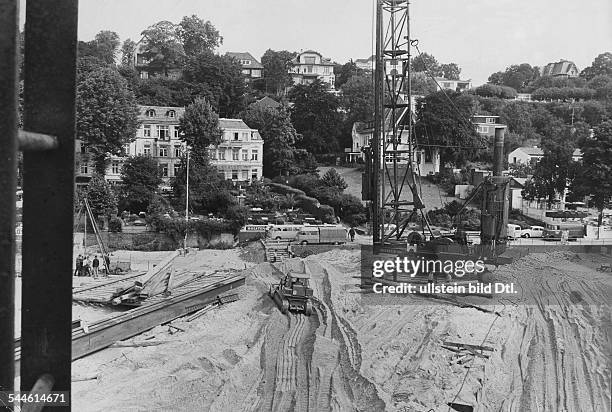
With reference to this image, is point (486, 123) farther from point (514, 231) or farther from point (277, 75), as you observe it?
point (514, 231)

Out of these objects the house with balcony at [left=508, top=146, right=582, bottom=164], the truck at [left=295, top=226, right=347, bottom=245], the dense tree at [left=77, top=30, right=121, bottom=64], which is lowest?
the truck at [left=295, top=226, right=347, bottom=245]

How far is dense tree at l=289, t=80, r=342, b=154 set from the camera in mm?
33594

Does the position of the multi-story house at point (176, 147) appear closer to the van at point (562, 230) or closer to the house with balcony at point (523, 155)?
the van at point (562, 230)

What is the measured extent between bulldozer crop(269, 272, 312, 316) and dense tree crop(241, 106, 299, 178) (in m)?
17.7

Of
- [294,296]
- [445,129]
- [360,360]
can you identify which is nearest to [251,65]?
[445,129]

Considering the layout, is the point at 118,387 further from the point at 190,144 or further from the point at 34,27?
the point at 190,144

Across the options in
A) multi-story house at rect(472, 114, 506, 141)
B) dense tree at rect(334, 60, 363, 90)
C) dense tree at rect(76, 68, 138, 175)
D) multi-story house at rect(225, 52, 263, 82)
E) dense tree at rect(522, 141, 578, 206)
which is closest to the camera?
dense tree at rect(76, 68, 138, 175)

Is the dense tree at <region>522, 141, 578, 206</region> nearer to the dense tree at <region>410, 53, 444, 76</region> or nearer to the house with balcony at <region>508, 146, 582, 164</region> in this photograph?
the house with balcony at <region>508, 146, 582, 164</region>

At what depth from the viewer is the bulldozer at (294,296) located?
11.1 m

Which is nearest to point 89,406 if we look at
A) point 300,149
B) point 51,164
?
point 51,164

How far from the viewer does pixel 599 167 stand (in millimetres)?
21453

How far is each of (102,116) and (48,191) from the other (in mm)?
22578

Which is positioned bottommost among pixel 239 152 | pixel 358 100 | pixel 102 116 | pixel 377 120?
pixel 239 152

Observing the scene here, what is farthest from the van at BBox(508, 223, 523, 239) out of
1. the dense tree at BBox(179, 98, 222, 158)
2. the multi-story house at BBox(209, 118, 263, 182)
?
the dense tree at BBox(179, 98, 222, 158)
